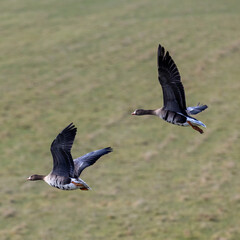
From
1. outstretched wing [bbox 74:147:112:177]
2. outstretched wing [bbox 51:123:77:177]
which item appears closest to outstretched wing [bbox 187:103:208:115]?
outstretched wing [bbox 74:147:112:177]

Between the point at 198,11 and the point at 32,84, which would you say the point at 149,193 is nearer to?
the point at 32,84

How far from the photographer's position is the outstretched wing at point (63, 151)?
10.9 m

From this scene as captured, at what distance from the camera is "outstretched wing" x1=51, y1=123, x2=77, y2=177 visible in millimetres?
10898

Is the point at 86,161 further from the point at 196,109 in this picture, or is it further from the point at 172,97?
the point at 196,109

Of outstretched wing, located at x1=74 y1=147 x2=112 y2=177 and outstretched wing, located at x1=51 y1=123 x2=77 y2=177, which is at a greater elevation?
outstretched wing, located at x1=51 y1=123 x2=77 y2=177

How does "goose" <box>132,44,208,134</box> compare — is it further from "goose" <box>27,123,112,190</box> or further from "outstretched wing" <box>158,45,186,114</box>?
"goose" <box>27,123,112,190</box>

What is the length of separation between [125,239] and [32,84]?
27.5m

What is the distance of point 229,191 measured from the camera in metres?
36.2

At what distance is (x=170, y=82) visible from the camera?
12273 millimetres

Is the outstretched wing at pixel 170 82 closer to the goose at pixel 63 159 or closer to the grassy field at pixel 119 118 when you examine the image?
the goose at pixel 63 159

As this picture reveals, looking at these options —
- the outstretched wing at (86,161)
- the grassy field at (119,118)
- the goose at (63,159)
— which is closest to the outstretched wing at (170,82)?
the outstretched wing at (86,161)

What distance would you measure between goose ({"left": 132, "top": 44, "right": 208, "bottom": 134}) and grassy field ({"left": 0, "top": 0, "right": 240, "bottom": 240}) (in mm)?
19447

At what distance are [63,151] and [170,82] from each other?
109 inches

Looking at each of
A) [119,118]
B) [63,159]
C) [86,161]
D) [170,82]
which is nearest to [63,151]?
[63,159]
